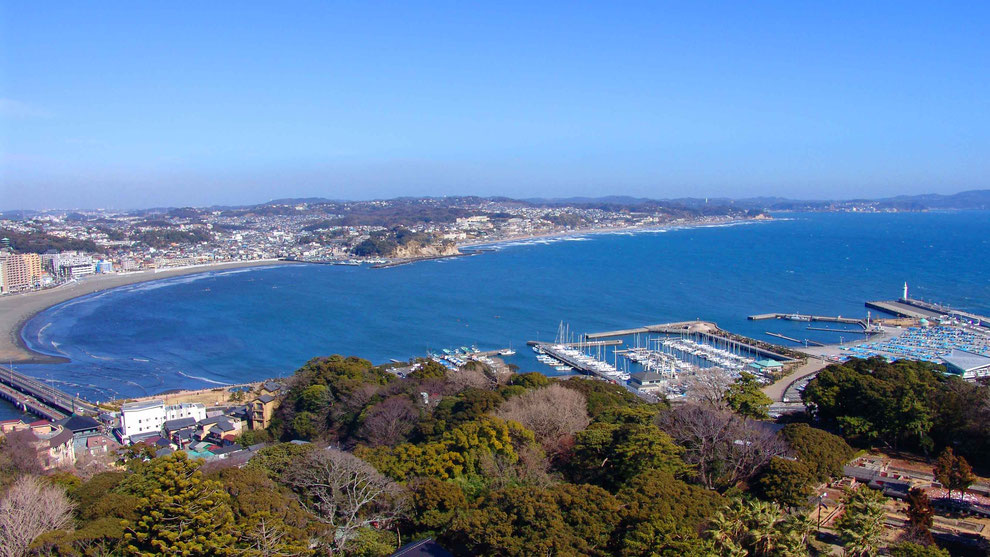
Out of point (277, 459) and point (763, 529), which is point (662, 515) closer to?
point (763, 529)

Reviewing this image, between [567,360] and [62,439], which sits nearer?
[62,439]

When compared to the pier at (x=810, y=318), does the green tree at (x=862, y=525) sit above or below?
above

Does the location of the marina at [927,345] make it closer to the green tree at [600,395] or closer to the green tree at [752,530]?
the green tree at [600,395]

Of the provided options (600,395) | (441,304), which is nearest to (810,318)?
(441,304)

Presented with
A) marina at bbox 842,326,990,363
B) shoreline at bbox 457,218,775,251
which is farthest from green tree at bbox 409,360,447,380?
shoreline at bbox 457,218,775,251

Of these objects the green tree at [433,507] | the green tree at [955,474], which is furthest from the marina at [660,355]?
the green tree at [433,507]
